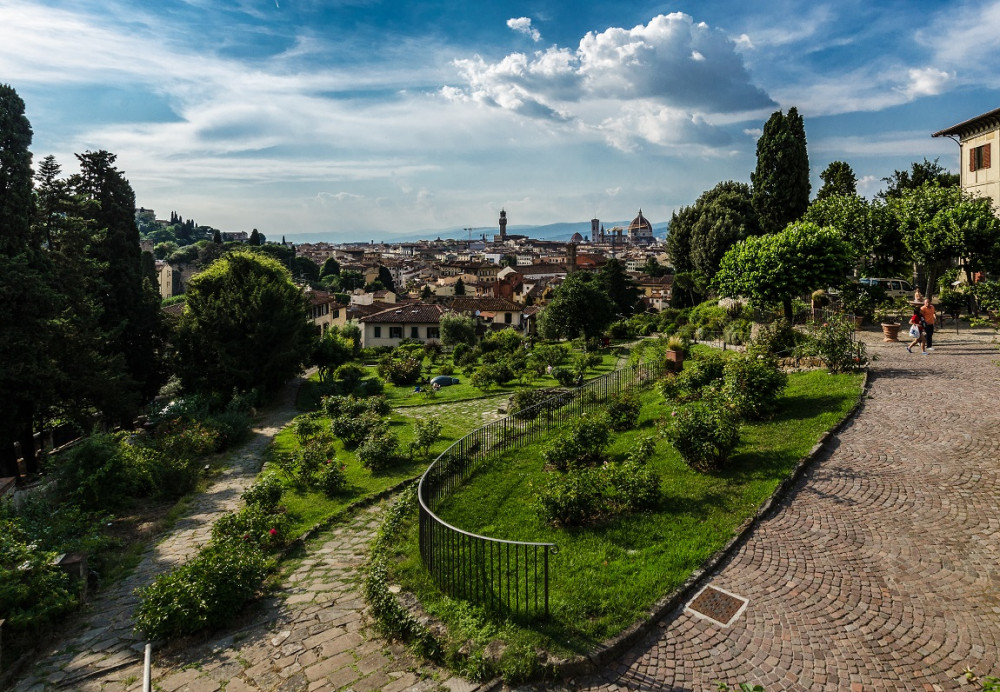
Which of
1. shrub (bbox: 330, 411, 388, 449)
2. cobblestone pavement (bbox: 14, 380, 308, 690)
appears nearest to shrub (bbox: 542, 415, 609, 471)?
cobblestone pavement (bbox: 14, 380, 308, 690)

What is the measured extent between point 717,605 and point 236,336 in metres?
26.7

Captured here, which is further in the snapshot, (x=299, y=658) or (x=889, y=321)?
(x=889, y=321)

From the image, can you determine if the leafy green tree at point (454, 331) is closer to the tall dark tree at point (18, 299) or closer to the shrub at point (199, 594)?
the tall dark tree at point (18, 299)

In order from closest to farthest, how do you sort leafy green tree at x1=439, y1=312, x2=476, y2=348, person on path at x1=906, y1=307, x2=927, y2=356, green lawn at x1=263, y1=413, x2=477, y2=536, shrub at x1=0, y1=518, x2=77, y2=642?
shrub at x1=0, y1=518, x2=77, y2=642, green lawn at x1=263, y1=413, x2=477, y2=536, person on path at x1=906, y1=307, x2=927, y2=356, leafy green tree at x1=439, y1=312, x2=476, y2=348

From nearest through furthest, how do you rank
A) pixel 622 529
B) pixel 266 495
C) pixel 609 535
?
1. pixel 609 535
2. pixel 622 529
3. pixel 266 495

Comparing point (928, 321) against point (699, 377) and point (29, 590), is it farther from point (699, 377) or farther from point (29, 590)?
point (29, 590)

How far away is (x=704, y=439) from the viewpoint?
1079 centimetres

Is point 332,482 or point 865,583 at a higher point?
point 865,583

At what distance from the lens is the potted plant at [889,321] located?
21.0m

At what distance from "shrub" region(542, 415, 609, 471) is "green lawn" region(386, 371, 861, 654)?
0.45m

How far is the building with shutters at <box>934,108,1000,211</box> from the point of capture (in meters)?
32.6

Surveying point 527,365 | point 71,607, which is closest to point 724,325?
point 527,365

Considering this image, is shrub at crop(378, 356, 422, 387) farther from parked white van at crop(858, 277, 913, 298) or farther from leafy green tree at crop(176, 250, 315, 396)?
parked white van at crop(858, 277, 913, 298)

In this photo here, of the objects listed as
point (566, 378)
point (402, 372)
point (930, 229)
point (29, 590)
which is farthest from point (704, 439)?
point (402, 372)
